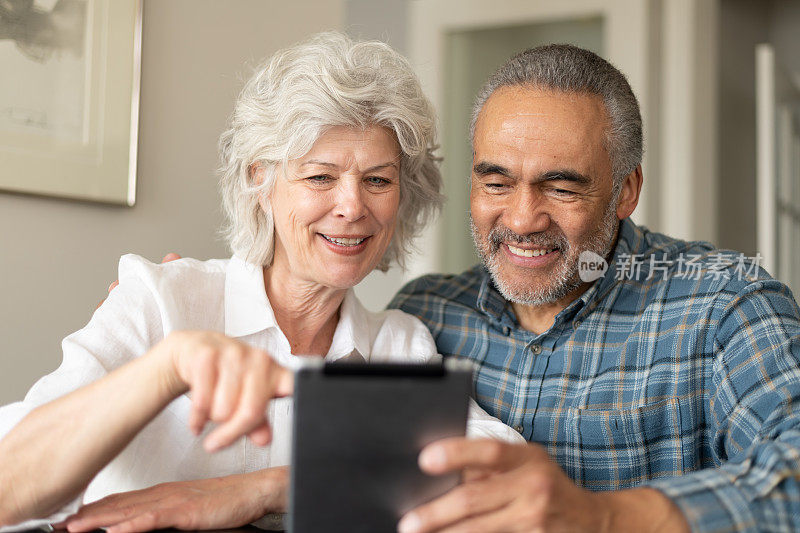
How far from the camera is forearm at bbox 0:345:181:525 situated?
0.98m

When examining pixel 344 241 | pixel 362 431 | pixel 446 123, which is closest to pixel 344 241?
pixel 344 241

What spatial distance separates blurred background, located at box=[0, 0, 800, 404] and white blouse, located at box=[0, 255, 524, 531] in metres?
0.41

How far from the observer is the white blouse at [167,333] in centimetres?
128

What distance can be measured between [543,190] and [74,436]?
41.6 inches

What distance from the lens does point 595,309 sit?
1739mm

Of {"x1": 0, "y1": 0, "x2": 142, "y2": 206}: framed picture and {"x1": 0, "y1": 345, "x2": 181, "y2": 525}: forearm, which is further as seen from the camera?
{"x1": 0, "y1": 0, "x2": 142, "y2": 206}: framed picture

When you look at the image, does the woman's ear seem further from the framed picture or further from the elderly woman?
the framed picture

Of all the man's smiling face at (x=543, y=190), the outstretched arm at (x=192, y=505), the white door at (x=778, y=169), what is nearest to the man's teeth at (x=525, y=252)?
the man's smiling face at (x=543, y=190)

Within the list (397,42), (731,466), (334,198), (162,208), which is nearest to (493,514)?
(731,466)

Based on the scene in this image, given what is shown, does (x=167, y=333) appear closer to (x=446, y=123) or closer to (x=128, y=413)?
(x=128, y=413)

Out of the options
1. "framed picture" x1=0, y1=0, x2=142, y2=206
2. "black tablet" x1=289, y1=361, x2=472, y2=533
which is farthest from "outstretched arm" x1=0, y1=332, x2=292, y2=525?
"framed picture" x1=0, y1=0, x2=142, y2=206

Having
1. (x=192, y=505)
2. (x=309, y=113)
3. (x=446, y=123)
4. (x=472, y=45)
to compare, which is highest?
(x=472, y=45)

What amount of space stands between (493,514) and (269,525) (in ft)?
1.56

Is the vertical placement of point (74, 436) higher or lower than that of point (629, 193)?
lower
